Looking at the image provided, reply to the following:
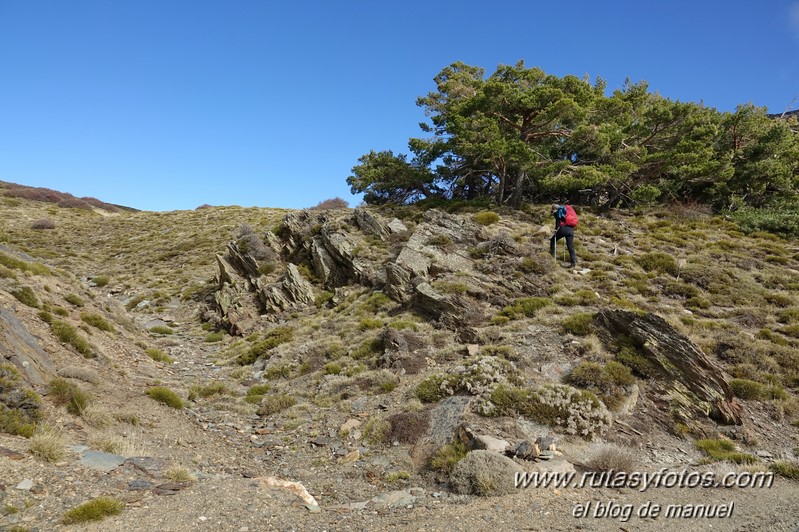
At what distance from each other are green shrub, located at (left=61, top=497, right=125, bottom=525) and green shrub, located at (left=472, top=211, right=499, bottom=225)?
888 inches

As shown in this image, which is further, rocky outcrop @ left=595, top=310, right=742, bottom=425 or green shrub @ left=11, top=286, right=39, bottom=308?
green shrub @ left=11, top=286, right=39, bottom=308

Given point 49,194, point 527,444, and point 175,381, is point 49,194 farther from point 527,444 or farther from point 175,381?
point 527,444

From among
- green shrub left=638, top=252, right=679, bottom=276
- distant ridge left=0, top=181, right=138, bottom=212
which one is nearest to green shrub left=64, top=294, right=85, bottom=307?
green shrub left=638, top=252, right=679, bottom=276

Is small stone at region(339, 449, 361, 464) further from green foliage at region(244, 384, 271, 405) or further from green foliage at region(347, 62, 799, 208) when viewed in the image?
green foliage at region(347, 62, 799, 208)

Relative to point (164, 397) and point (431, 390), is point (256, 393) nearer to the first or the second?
point (164, 397)

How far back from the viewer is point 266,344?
18.4 meters

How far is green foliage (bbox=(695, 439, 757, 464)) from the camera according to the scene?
28.8ft

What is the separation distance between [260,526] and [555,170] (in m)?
25.5

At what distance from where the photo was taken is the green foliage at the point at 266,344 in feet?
58.5

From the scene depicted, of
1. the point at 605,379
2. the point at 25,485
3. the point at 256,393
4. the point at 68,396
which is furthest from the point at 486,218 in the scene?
the point at 25,485

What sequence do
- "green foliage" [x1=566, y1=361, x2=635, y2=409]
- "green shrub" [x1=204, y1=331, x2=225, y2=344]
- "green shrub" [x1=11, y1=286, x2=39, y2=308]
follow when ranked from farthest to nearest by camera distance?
"green shrub" [x1=204, y1=331, x2=225, y2=344] < "green shrub" [x1=11, y1=286, x2=39, y2=308] < "green foliage" [x1=566, y1=361, x2=635, y2=409]

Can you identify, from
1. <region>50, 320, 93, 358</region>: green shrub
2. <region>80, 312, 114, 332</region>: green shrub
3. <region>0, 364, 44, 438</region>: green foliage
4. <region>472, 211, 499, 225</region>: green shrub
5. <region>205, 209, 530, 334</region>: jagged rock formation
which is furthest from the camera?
<region>472, 211, 499, 225</region>: green shrub

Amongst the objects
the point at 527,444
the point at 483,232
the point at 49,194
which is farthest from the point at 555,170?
the point at 49,194

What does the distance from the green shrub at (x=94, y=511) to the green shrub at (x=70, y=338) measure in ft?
27.1
